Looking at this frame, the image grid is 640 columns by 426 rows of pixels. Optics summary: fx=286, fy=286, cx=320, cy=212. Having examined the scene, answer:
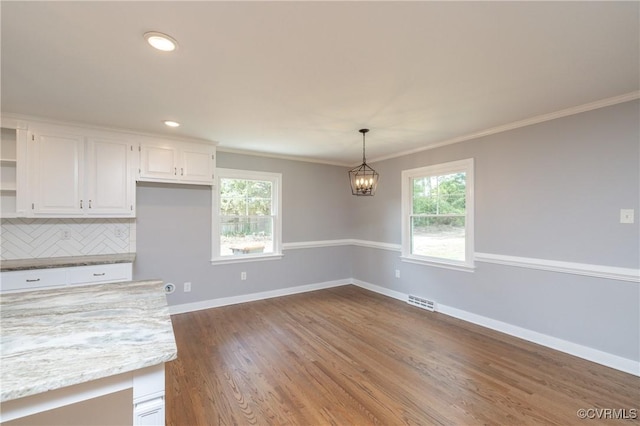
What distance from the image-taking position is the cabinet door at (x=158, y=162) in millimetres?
3576

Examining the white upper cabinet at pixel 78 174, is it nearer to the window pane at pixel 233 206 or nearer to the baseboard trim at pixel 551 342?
the window pane at pixel 233 206

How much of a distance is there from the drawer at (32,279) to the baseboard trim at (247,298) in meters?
1.41

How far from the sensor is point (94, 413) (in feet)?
4.28

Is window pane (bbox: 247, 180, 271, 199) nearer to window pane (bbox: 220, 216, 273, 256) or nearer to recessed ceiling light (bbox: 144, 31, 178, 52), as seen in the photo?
window pane (bbox: 220, 216, 273, 256)

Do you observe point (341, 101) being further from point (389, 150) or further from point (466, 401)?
point (466, 401)

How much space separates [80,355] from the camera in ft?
3.24

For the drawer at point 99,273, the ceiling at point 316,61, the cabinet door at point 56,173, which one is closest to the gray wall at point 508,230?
the ceiling at point 316,61

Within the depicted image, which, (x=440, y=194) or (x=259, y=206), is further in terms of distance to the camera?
(x=259, y=206)

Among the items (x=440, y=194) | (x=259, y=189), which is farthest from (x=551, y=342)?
(x=259, y=189)

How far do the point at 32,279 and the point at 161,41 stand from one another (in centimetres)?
264

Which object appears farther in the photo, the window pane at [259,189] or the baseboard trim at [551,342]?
the window pane at [259,189]

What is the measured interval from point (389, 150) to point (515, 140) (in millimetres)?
1722

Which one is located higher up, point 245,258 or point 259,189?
point 259,189

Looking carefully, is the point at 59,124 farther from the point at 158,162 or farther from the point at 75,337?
the point at 75,337
